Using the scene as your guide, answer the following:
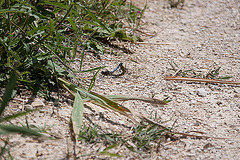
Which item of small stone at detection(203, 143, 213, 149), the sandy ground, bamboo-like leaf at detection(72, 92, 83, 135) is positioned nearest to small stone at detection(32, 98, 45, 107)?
the sandy ground

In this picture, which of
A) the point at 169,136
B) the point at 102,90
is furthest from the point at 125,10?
the point at 169,136

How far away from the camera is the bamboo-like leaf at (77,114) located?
1.55m

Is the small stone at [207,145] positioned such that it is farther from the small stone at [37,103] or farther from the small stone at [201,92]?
the small stone at [37,103]

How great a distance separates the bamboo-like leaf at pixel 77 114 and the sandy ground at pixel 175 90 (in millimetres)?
60

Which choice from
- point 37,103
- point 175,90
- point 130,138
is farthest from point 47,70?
point 175,90

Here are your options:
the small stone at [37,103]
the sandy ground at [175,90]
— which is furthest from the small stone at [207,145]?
the small stone at [37,103]

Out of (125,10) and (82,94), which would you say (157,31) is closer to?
(125,10)

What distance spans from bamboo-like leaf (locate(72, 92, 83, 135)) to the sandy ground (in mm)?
60

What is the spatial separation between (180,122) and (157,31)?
161 cm

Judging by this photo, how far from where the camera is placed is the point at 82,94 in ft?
6.00

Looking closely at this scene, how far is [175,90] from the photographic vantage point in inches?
85.9

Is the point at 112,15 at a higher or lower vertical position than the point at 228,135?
higher

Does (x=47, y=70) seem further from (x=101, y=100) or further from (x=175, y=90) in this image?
(x=175, y=90)

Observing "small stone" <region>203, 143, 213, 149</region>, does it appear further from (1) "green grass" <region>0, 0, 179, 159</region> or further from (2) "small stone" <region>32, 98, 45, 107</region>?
(2) "small stone" <region>32, 98, 45, 107</region>
